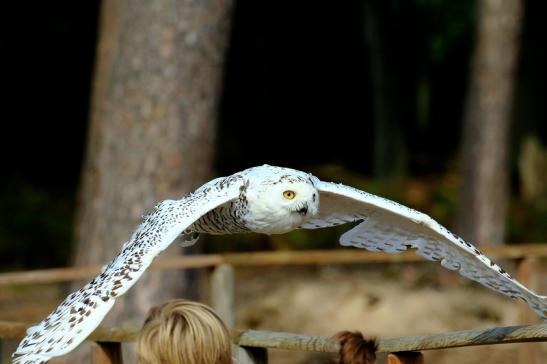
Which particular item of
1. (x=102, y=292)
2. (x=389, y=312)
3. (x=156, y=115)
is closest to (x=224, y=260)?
(x=156, y=115)

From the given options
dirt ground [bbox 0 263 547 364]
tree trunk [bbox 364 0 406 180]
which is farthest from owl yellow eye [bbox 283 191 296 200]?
Result: tree trunk [bbox 364 0 406 180]

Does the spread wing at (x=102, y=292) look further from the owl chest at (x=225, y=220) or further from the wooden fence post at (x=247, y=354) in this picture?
the wooden fence post at (x=247, y=354)

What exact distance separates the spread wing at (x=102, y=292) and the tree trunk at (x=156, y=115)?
3124 millimetres

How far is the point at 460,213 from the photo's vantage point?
12234mm

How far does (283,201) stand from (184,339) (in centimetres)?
107

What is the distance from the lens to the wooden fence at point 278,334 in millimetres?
3182

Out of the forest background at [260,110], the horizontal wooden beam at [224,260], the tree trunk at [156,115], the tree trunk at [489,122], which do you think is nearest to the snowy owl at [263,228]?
the horizontal wooden beam at [224,260]

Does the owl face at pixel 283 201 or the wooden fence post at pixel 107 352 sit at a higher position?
the owl face at pixel 283 201

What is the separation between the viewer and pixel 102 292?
332 cm

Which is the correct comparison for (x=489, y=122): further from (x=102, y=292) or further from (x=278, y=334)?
(x=102, y=292)

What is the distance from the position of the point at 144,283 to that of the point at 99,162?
36.9 inches

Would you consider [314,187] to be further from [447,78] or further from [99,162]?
[447,78]

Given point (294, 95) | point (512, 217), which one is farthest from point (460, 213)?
point (294, 95)

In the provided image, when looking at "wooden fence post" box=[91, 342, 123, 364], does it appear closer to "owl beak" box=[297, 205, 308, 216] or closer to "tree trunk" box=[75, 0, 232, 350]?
"owl beak" box=[297, 205, 308, 216]
